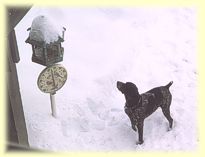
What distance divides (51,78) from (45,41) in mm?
530

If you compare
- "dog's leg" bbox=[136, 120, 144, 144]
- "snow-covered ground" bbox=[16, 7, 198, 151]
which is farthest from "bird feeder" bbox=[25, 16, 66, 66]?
"dog's leg" bbox=[136, 120, 144, 144]

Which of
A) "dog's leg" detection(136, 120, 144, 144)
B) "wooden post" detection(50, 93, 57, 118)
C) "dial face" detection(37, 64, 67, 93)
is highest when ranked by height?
"dial face" detection(37, 64, 67, 93)

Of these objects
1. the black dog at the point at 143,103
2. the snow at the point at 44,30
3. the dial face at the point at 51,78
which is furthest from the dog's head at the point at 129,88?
the snow at the point at 44,30

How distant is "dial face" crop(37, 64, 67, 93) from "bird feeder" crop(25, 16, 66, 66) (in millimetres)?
109

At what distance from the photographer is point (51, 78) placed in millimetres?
5246

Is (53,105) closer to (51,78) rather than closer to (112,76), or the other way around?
(51,78)

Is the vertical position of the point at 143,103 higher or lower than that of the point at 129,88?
lower

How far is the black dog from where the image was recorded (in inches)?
201

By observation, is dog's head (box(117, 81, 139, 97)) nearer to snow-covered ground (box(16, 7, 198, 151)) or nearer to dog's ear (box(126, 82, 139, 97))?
dog's ear (box(126, 82, 139, 97))

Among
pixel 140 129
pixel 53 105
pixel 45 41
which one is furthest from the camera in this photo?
pixel 53 105

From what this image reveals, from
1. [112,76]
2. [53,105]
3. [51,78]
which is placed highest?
[51,78]

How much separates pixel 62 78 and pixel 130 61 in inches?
66.0

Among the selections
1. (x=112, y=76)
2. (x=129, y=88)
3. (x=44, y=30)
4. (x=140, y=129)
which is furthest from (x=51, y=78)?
(x=112, y=76)

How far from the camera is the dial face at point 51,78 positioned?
517 cm
